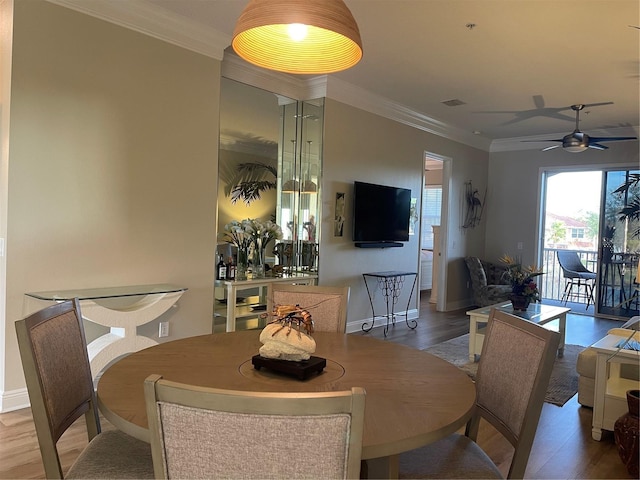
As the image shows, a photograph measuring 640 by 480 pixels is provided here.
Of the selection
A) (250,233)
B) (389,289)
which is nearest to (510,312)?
(389,289)

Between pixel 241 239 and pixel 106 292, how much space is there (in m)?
1.46

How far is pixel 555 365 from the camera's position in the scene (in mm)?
4457

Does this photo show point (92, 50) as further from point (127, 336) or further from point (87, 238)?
point (127, 336)

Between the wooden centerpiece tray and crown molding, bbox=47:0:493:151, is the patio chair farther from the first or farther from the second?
the wooden centerpiece tray

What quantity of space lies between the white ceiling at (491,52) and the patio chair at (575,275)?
2.68 metres

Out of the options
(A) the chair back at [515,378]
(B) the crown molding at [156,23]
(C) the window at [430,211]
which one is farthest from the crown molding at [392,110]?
(A) the chair back at [515,378]

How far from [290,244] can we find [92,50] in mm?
2607

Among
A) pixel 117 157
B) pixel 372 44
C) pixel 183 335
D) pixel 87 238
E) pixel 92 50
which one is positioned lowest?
pixel 183 335

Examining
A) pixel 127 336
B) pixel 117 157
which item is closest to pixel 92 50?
pixel 117 157

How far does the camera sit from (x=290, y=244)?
509 cm

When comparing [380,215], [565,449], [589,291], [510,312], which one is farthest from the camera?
[589,291]

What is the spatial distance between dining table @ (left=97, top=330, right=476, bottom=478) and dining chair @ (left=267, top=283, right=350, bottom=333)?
364 mm

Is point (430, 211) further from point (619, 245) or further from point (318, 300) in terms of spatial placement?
point (318, 300)

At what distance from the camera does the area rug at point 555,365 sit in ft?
12.2
